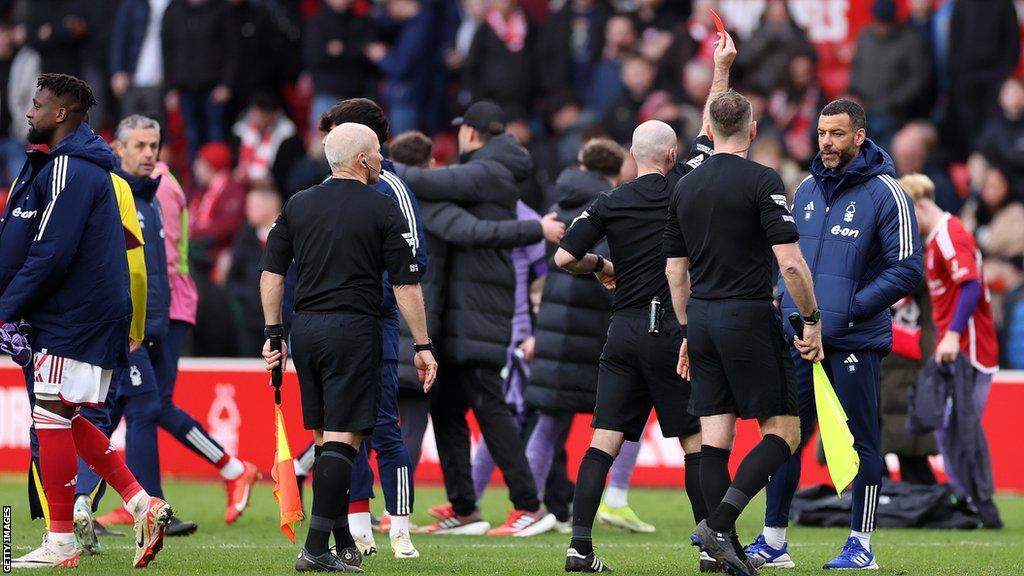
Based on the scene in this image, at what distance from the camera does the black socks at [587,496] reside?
7.91 m

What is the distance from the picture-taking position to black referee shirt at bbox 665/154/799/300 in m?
7.61

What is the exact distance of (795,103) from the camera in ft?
55.6

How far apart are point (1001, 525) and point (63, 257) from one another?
6.51 metres

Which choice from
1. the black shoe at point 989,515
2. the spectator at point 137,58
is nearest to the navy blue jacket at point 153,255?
the black shoe at point 989,515

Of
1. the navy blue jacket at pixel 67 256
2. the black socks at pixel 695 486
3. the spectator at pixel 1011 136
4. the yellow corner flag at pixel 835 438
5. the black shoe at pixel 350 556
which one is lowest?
the black shoe at pixel 350 556

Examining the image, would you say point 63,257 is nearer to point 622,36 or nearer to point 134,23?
point 622,36

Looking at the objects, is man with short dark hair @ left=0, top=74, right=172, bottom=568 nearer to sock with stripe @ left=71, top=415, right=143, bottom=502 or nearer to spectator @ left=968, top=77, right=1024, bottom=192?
sock with stripe @ left=71, top=415, right=143, bottom=502

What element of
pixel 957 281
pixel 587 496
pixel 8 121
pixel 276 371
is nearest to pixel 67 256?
pixel 276 371

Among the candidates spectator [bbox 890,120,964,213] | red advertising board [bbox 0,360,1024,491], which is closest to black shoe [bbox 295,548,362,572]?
red advertising board [bbox 0,360,1024,491]

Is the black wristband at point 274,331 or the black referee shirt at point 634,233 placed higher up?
the black referee shirt at point 634,233

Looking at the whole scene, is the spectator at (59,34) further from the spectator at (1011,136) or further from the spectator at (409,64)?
the spectator at (1011,136)

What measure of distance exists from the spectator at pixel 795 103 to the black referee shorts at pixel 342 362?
9702 millimetres

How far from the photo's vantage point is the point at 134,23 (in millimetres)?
19859

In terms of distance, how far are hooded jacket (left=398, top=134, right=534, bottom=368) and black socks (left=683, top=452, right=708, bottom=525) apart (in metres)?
1.98
